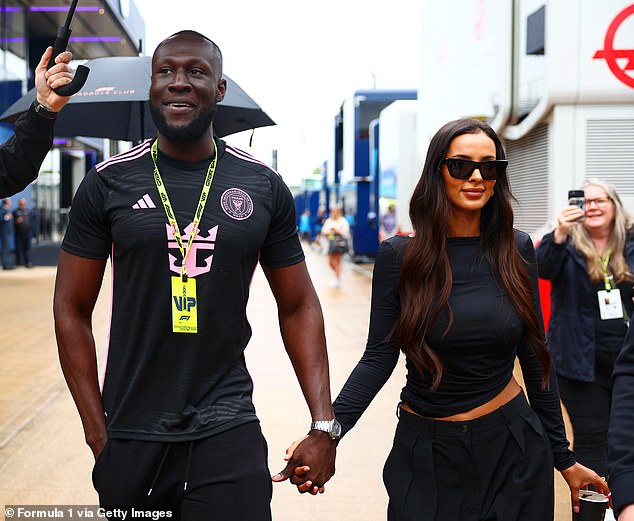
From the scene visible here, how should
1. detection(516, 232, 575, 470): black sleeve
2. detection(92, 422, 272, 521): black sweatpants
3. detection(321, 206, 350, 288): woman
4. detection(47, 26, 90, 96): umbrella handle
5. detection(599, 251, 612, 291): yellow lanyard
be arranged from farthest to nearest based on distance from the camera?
1. detection(321, 206, 350, 288): woman
2. detection(599, 251, 612, 291): yellow lanyard
3. detection(516, 232, 575, 470): black sleeve
4. detection(47, 26, 90, 96): umbrella handle
5. detection(92, 422, 272, 521): black sweatpants

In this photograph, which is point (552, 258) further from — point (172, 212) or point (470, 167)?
point (172, 212)

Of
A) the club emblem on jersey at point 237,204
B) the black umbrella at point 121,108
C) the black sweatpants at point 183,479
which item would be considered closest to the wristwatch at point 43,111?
the club emblem on jersey at point 237,204

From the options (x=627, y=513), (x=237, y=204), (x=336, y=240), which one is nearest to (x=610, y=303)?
(x=237, y=204)

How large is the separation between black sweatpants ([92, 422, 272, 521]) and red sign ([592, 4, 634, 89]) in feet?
27.0

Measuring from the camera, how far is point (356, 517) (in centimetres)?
530

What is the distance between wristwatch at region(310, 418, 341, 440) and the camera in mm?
3152

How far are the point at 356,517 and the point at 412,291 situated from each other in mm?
2326

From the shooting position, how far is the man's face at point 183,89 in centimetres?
300

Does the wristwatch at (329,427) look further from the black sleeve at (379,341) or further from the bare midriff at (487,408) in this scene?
the bare midriff at (487,408)

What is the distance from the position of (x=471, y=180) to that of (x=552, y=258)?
83.7 inches

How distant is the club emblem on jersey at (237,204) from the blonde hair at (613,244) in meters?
2.77

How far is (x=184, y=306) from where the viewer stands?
2.85 metres

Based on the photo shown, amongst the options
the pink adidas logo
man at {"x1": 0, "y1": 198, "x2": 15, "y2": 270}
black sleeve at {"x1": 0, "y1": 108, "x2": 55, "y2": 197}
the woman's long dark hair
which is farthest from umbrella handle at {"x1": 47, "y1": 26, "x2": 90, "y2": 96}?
man at {"x1": 0, "y1": 198, "x2": 15, "y2": 270}

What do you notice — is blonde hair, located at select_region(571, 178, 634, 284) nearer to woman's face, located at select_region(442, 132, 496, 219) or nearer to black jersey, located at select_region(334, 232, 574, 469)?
black jersey, located at select_region(334, 232, 574, 469)
